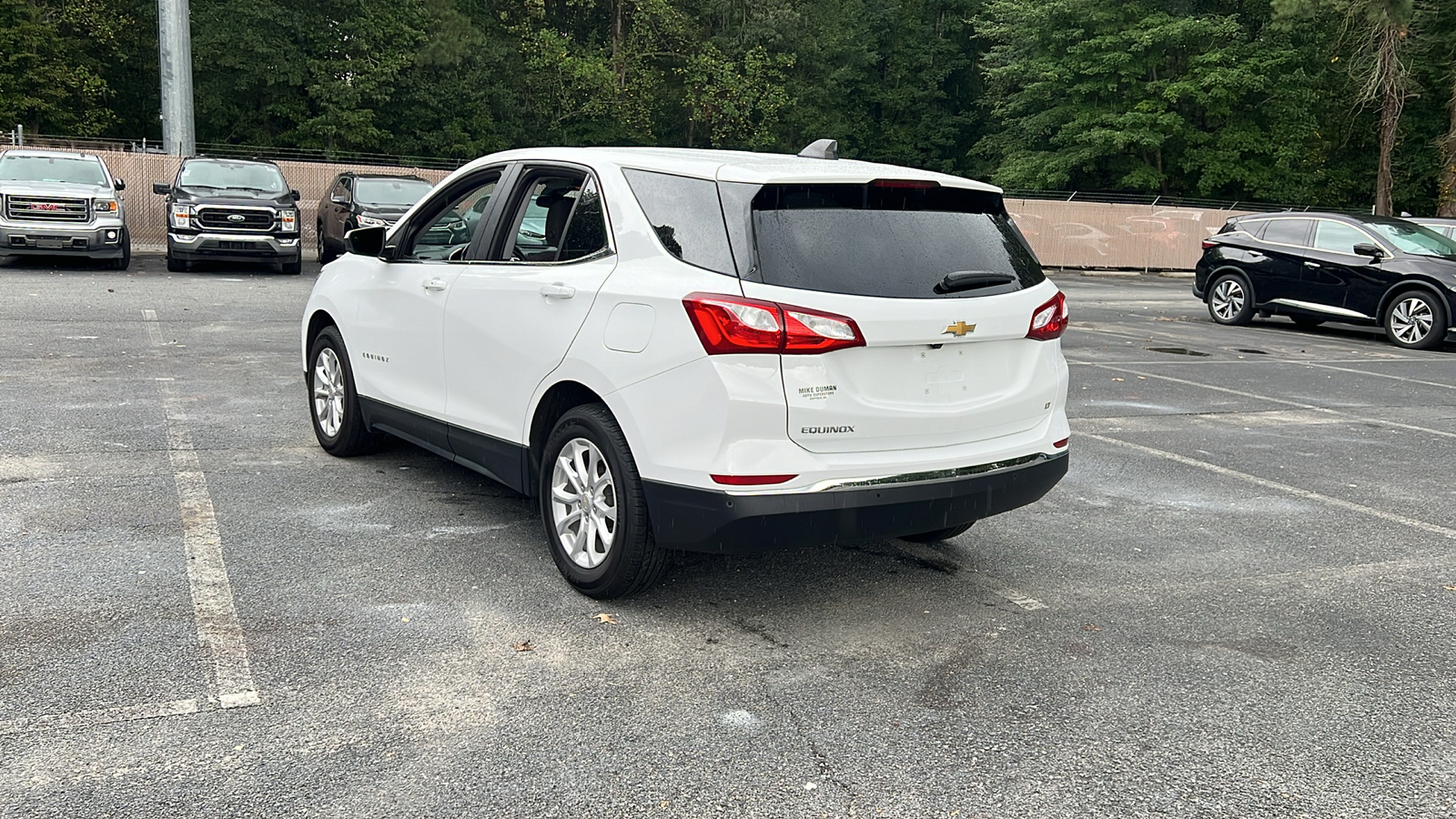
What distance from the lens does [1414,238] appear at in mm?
15953

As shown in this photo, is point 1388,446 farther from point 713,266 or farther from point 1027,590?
point 713,266

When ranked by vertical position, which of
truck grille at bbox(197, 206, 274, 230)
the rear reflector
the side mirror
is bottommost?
the rear reflector

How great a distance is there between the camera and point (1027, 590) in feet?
16.4

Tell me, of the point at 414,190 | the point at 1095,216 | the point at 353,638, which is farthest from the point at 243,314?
the point at 1095,216

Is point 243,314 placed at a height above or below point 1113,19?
below

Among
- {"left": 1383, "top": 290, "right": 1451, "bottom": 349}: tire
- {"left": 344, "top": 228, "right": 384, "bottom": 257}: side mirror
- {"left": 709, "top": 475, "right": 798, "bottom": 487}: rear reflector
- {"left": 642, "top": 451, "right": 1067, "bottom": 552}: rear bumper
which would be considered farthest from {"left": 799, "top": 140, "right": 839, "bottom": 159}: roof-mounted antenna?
{"left": 1383, "top": 290, "right": 1451, "bottom": 349}: tire

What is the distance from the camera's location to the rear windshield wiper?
4.41 m

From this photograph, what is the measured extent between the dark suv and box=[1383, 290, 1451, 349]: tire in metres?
15.6

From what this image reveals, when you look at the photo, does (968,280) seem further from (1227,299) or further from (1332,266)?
(1227,299)

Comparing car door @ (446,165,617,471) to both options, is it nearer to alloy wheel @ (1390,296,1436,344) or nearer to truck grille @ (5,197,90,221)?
alloy wheel @ (1390,296,1436,344)

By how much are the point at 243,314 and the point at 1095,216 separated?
25.3 metres

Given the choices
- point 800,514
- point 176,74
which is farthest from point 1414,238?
point 176,74

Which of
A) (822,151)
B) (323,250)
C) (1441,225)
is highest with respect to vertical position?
(822,151)

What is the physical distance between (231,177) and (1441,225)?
18.5 meters
